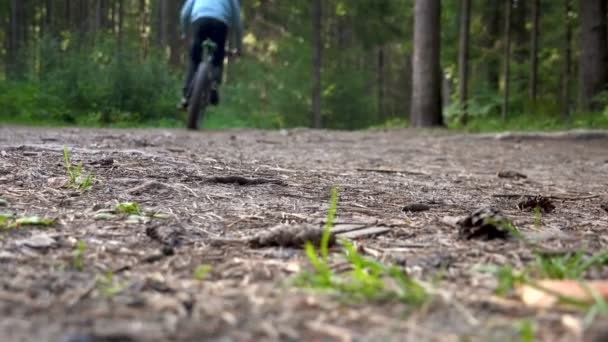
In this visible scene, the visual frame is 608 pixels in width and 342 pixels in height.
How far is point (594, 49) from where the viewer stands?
35.0 feet

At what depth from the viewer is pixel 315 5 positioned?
15.7 meters

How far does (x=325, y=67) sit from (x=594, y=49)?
943 centimetres

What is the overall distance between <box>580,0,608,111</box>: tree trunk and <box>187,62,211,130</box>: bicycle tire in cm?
660

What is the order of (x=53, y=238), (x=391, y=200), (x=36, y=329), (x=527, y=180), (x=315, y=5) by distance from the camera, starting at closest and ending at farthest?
(x=36, y=329) < (x=53, y=238) < (x=391, y=200) < (x=527, y=180) < (x=315, y=5)

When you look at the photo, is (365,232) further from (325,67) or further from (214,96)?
(325,67)

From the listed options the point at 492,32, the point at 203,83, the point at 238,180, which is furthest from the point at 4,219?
the point at 492,32

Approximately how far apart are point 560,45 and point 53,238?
1634 centimetres

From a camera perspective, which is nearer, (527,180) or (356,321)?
(356,321)

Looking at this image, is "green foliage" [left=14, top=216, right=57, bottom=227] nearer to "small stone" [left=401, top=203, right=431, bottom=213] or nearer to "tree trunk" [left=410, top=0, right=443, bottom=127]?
"small stone" [left=401, top=203, right=431, bottom=213]

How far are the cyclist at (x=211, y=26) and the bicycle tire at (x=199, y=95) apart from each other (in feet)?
0.63

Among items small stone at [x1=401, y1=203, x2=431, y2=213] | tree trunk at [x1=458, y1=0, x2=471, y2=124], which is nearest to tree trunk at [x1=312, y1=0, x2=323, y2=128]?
tree trunk at [x1=458, y1=0, x2=471, y2=124]

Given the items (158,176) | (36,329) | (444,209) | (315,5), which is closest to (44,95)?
(315,5)

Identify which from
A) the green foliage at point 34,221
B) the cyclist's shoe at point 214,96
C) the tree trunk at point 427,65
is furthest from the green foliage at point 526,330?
the tree trunk at point 427,65

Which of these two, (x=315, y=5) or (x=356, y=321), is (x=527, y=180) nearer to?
(x=356, y=321)
